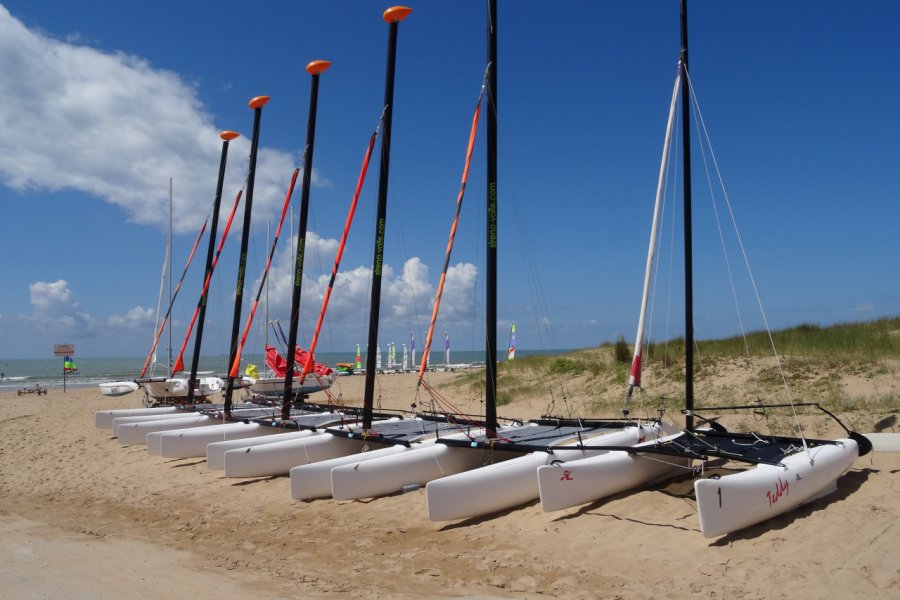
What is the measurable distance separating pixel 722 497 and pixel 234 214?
54.2ft

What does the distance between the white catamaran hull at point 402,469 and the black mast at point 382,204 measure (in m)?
2.19

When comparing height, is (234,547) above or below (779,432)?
below

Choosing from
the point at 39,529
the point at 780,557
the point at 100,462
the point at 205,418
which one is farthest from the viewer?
the point at 205,418

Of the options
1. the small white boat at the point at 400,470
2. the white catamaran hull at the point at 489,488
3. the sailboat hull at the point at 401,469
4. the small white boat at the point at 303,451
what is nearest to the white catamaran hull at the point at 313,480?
the small white boat at the point at 400,470

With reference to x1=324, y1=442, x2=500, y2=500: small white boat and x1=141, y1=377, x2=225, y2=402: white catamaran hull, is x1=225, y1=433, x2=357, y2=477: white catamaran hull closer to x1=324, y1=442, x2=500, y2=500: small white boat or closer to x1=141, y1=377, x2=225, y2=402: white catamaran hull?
x1=324, y1=442, x2=500, y2=500: small white boat

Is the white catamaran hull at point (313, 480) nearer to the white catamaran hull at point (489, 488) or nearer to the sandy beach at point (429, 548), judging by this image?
the sandy beach at point (429, 548)

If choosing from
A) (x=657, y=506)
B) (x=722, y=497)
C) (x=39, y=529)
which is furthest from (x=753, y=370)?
(x=39, y=529)

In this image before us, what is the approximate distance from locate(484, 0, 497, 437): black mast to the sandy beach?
74.8 inches

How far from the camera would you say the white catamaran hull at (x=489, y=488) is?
7602 mm

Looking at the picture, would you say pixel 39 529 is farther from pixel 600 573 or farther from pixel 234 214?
pixel 234 214

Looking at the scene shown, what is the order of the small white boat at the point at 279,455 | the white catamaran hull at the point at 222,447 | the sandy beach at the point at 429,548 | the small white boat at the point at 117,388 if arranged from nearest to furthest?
the sandy beach at the point at 429,548, the small white boat at the point at 279,455, the white catamaran hull at the point at 222,447, the small white boat at the point at 117,388

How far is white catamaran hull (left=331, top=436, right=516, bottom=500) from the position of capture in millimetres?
8852

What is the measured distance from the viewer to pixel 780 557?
237 inches

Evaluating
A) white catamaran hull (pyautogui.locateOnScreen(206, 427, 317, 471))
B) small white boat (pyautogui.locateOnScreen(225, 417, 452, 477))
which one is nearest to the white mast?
small white boat (pyautogui.locateOnScreen(225, 417, 452, 477))
